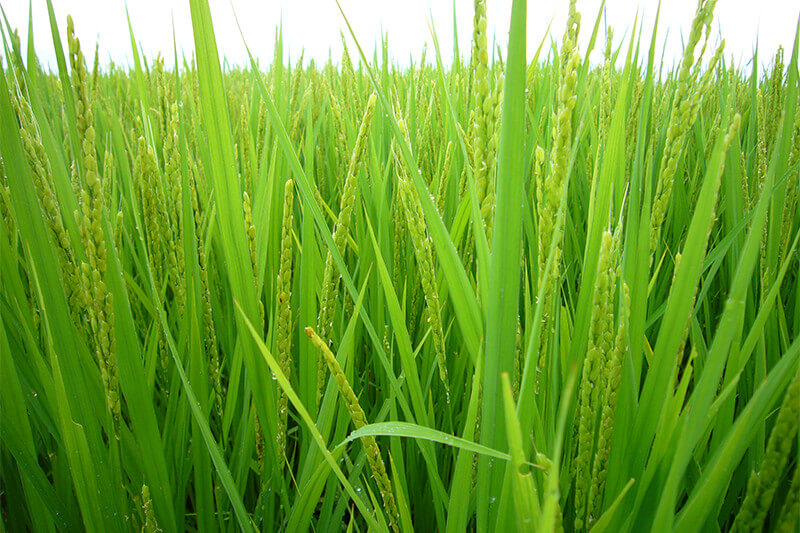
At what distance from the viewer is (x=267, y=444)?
0.58 m

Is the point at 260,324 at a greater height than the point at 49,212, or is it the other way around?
the point at 49,212

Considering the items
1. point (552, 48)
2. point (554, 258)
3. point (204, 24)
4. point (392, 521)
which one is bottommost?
point (392, 521)

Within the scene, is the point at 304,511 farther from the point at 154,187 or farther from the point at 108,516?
the point at 154,187

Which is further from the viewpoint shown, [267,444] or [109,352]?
[267,444]

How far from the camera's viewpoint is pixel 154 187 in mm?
590

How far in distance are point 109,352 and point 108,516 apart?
0.69 ft

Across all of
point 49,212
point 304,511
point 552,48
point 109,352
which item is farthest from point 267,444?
point 552,48

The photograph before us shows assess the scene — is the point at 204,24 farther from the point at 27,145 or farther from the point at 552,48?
the point at 552,48

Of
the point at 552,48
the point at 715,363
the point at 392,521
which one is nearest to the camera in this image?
the point at 715,363

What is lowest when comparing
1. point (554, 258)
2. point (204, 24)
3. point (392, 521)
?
point (392, 521)

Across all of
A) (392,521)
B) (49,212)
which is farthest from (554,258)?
(49,212)

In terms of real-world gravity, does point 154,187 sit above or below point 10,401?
above

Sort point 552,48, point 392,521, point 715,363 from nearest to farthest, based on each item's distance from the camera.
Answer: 1. point 715,363
2. point 392,521
3. point 552,48

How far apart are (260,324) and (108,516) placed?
0.26m
